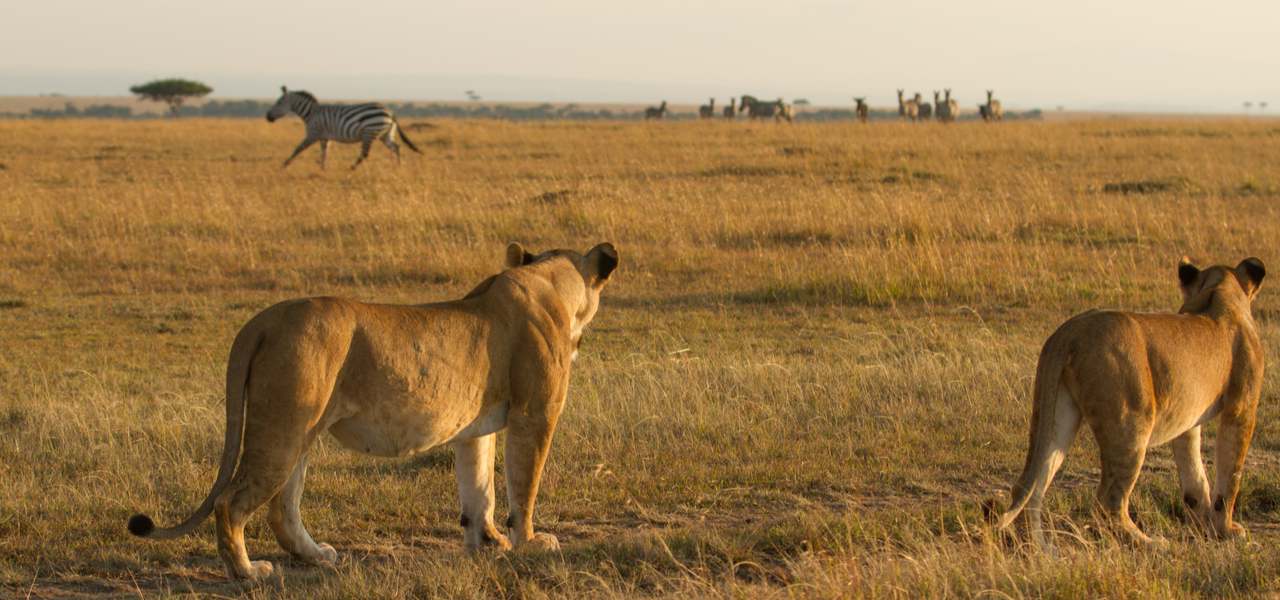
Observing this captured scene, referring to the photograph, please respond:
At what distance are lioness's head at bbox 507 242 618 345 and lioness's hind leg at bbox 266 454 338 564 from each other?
112cm

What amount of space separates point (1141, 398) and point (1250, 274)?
3.85 feet

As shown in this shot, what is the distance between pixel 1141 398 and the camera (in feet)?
15.9

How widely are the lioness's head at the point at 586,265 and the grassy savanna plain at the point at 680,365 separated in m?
0.85

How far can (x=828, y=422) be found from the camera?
709 centimetres

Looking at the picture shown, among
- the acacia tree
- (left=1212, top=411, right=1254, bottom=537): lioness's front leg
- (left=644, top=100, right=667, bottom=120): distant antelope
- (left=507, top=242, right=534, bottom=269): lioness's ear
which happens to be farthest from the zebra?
the acacia tree

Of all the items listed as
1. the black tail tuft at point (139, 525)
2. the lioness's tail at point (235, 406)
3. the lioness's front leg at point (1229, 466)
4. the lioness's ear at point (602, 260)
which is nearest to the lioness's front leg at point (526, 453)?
the lioness's ear at point (602, 260)

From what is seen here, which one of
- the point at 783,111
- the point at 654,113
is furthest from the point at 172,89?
the point at 783,111

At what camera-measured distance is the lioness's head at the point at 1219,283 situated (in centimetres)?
553

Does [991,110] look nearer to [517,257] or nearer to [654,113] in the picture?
[654,113]

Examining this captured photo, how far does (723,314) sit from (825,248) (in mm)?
2949

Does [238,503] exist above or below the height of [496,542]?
above

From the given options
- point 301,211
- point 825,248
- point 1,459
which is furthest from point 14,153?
point 1,459

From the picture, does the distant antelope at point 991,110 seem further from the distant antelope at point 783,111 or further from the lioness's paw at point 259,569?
the lioness's paw at point 259,569

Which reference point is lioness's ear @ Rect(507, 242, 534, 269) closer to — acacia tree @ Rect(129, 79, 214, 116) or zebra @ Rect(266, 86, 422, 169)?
zebra @ Rect(266, 86, 422, 169)
